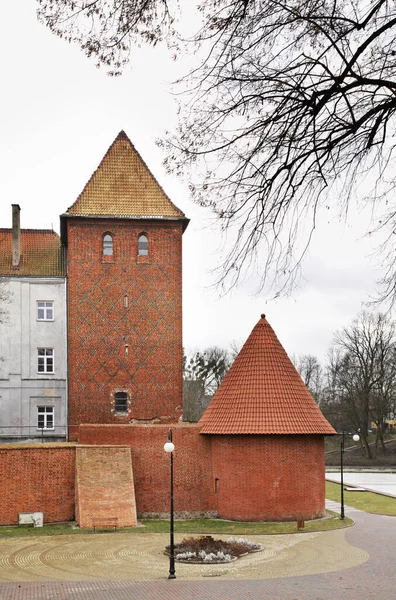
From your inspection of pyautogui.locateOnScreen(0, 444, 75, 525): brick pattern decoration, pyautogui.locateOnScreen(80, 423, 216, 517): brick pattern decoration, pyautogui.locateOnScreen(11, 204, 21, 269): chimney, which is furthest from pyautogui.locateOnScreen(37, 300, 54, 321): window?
pyautogui.locateOnScreen(0, 444, 75, 525): brick pattern decoration

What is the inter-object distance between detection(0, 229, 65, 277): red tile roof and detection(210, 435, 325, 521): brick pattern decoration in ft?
41.3

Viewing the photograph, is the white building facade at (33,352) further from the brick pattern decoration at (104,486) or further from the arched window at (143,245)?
the brick pattern decoration at (104,486)

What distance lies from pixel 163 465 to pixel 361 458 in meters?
34.8

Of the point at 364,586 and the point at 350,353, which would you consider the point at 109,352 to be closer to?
the point at 364,586

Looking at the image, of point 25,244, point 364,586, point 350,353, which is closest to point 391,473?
point 350,353

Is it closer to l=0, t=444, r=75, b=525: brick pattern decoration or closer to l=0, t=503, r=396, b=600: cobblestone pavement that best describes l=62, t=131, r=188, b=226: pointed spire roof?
l=0, t=444, r=75, b=525: brick pattern decoration

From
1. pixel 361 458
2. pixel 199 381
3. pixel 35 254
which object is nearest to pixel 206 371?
pixel 199 381

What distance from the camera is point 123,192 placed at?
33.2 meters

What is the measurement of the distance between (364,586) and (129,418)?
17383 millimetres

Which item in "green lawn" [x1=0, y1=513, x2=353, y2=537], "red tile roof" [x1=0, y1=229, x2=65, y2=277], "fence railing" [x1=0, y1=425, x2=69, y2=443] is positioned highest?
"red tile roof" [x1=0, y1=229, x2=65, y2=277]

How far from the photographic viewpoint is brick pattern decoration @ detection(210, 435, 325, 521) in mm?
24328

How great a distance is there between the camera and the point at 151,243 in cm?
3247

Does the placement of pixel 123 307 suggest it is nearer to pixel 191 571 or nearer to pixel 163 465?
pixel 163 465

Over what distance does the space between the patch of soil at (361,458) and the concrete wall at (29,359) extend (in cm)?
2876
